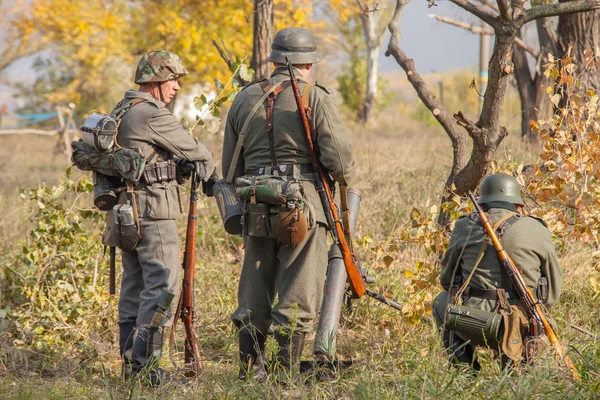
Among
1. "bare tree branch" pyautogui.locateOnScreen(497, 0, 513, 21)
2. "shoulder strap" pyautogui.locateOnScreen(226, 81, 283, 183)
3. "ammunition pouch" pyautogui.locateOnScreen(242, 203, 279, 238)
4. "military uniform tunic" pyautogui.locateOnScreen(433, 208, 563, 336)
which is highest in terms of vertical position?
"bare tree branch" pyautogui.locateOnScreen(497, 0, 513, 21)

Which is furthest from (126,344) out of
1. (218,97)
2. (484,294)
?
(484,294)

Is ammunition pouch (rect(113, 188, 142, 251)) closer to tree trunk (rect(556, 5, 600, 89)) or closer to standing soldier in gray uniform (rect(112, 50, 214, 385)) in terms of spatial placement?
standing soldier in gray uniform (rect(112, 50, 214, 385))

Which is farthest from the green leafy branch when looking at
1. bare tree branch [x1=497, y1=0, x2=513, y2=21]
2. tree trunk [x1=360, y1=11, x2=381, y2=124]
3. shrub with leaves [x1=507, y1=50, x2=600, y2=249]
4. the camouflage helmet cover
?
tree trunk [x1=360, y1=11, x2=381, y2=124]

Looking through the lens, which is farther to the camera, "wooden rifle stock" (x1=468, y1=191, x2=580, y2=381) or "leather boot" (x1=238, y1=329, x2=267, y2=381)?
"leather boot" (x1=238, y1=329, x2=267, y2=381)

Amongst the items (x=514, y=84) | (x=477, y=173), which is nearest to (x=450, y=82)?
(x=514, y=84)

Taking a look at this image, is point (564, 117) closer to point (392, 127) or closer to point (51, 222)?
point (51, 222)

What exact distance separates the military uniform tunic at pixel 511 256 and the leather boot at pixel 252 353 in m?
1.25

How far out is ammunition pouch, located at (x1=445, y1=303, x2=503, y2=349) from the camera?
4.02 metres

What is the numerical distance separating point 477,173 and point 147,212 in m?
2.68

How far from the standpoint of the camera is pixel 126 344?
4676 millimetres

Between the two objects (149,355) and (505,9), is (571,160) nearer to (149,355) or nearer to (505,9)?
(505,9)

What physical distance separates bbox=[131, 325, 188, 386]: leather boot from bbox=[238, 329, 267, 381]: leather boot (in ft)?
1.21

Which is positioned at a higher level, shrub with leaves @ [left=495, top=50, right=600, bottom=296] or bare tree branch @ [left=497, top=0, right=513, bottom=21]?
bare tree branch @ [left=497, top=0, right=513, bottom=21]

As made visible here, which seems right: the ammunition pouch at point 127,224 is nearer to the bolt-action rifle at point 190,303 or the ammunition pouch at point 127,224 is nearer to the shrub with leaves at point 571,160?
the bolt-action rifle at point 190,303
